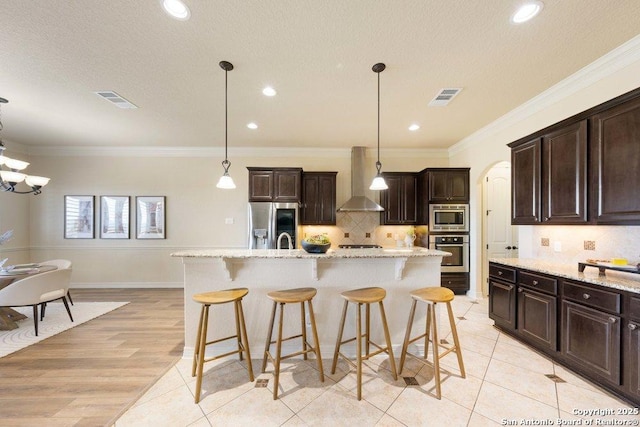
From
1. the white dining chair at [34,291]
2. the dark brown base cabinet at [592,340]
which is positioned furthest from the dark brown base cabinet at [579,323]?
the white dining chair at [34,291]

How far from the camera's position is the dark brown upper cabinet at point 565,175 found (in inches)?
93.8

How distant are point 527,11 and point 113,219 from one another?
6.98 metres

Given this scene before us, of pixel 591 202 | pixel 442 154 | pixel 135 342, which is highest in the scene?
pixel 442 154

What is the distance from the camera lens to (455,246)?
460 cm

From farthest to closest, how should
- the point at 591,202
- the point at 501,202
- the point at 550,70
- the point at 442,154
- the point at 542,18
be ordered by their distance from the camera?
1. the point at 442,154
2. the point at 501,202
3. the point at 550,70
4. the point at 591,202
5. the point at 542,18

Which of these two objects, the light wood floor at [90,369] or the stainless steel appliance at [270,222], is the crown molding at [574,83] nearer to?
the stainless steel appliance at [270,222]

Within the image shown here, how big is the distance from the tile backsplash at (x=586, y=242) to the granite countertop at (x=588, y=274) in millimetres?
165

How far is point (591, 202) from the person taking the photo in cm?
231

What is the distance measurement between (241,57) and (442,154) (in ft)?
15.2

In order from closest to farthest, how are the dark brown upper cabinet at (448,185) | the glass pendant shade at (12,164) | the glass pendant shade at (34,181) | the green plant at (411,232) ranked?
1. the glass pendant shade at (12,164)
2. the glass pendant shade at (34,181)
3. the green plant at (411,232)
4. the dark brown upper cabinet at (448,185)

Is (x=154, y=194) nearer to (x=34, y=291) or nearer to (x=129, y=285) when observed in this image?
(x=129, y=285)

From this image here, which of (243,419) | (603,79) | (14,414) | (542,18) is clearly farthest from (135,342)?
(603,79)

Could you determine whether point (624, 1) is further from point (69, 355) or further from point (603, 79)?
point (69, 355)

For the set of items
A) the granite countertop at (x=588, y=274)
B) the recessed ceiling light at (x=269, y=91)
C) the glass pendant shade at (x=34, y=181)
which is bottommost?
the granite countertop at (x=588, y=274)
